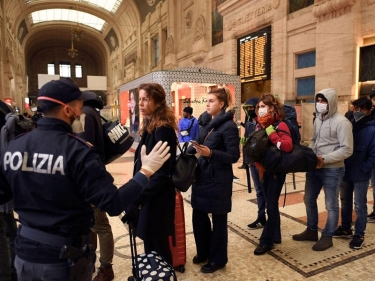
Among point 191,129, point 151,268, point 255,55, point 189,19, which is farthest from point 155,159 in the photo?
point 189,19

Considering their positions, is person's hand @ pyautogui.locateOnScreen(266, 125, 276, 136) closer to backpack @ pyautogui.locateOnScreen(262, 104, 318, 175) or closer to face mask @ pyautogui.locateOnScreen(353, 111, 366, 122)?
backpack @ pyautogui.locateOnScreen(262, 104, 318, 175)

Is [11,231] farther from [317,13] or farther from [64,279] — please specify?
[317,13]

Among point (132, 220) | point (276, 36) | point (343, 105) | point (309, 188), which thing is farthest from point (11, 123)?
point (276, 36)

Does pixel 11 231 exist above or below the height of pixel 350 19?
below

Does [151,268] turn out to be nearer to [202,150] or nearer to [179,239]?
[179,239]

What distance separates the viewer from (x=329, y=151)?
3.10 metres

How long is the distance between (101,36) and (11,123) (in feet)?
124

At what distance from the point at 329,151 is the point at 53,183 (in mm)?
2700

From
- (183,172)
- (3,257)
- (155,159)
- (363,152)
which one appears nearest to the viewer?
(155,159)

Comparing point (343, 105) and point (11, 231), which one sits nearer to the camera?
point (11, 231)

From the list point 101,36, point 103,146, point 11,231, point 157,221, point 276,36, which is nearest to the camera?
point 157,221

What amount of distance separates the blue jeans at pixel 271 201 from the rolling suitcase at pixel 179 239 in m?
0.90

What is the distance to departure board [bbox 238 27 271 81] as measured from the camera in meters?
11.0

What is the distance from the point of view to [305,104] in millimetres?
9195
